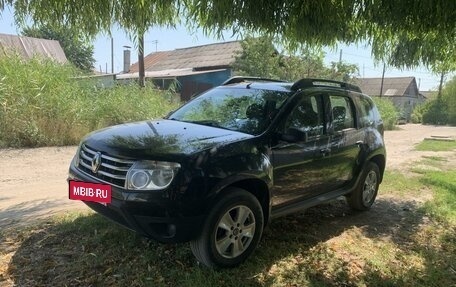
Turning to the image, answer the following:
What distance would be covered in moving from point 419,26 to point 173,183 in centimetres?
304

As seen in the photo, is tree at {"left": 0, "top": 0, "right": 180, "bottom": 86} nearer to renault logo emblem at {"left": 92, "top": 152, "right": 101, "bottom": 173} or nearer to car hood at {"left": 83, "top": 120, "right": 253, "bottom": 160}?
car hood at {"left": 83, "top": 120, "right": 253, "bottom": 160}

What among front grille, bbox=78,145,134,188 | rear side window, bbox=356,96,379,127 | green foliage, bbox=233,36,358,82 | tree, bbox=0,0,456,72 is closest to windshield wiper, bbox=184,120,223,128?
tree, bbox=0,0,456,72

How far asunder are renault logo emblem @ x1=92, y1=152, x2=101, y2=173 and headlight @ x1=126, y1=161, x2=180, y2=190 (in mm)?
409

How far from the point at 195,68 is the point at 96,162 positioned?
2616cm

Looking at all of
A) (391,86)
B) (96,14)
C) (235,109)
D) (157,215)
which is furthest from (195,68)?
(391,86)

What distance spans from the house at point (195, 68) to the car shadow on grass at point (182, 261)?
1739cm

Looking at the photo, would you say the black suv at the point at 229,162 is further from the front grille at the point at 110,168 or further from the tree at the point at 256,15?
the tree at the point at 256,15

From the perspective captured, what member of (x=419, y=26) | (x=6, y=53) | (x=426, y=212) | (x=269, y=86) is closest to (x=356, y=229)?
(x=426, y=212)

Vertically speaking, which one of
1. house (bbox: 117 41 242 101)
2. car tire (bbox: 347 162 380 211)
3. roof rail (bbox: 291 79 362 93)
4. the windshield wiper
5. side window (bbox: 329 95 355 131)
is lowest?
car tire (bbox: 347 162 380 211)

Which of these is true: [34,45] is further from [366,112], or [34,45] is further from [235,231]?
[235,231]

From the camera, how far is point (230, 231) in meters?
3.73

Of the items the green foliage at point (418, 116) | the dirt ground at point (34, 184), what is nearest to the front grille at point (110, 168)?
the dirt ground at point (34, 184)

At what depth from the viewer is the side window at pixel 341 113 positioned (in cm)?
515

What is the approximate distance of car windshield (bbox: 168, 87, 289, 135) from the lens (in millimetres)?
4316
